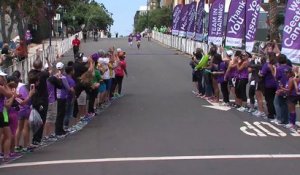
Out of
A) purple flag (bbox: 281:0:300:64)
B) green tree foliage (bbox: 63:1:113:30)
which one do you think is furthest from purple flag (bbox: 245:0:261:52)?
green tree foliage (bbox: 63:1:113:30)

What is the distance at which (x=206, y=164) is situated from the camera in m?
10.3

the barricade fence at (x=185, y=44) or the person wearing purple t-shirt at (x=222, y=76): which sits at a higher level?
the person wearing purple t-shirt at (x=222, y=76)

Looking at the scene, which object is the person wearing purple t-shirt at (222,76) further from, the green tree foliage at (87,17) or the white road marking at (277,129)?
the green tree foliage at (87,17)

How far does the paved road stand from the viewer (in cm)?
1001

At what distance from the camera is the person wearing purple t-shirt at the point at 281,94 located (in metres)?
14.7

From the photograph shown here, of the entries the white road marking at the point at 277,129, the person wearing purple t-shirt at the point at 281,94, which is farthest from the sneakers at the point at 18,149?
the person wearing purple t-shirt at the point at 281,94

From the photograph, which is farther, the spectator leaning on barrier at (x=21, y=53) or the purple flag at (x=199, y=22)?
the purple flag at (x=199, y=22)

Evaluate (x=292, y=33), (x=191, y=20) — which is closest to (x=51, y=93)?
(x=292, y=33)

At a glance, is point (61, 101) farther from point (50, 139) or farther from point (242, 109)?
point (242, 109)

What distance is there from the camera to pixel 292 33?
51.9ft

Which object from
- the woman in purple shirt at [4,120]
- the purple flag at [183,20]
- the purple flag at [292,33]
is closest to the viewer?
the woman in purple shirt at [4,120]

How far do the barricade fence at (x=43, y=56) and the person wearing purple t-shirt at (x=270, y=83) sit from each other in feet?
26.3

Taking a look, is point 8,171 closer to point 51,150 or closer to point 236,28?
point 51,150

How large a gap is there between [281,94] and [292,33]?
6.52 ft
